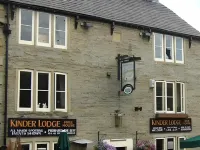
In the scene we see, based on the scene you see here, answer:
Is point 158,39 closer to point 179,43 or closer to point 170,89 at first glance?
point 179,43

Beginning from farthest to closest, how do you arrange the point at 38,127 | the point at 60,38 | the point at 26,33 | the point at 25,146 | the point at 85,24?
the point at 85,24 → the point at 60,38 → the point at 26,33 → the point at 38,127 → the point at 25,146

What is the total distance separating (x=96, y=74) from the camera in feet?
63.5

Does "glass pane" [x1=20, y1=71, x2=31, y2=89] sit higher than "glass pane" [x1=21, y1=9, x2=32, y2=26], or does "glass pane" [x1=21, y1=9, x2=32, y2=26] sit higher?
"glass pane" [x1=21, y1=9, x2=32, y2=26]

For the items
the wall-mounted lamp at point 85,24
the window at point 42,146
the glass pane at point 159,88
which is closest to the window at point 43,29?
the wall-mounted lamp at point 85,24

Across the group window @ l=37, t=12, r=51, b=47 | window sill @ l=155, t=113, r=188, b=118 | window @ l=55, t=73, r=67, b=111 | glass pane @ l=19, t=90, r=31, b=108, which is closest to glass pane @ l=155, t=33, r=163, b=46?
window sill @ l=155, t=113, r=188, b=118

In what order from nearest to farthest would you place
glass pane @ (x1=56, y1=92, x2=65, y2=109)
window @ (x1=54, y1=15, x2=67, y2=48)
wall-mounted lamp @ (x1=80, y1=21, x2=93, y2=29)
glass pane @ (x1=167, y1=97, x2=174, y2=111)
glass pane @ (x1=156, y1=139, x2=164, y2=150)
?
glass pane @ (x1=56, y1=92, x2=65, y2=109) < window @ (x1=54, y1=15, x2=67, y2=48) < wall-mounted lamp @ (x1=80, y1=21, x2=93, y2=29) < glass pane @ (x1=156, y1=139, x2=164, y2=150) < glass pane @ (x1=167, y1=97, x2=174, y2=111)

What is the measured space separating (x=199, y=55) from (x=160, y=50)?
3.22 m

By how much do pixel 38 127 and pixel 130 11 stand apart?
8.82 metres

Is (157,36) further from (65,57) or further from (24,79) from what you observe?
(24,79)

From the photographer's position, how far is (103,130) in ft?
62.9

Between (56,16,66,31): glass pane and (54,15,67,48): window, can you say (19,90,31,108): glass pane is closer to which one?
(54,15,67,48): window

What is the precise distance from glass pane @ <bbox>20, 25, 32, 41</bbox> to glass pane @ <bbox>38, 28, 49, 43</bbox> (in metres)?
0.48

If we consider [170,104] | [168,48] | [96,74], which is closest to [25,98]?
[96,74]

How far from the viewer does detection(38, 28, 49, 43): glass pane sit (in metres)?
17.9
